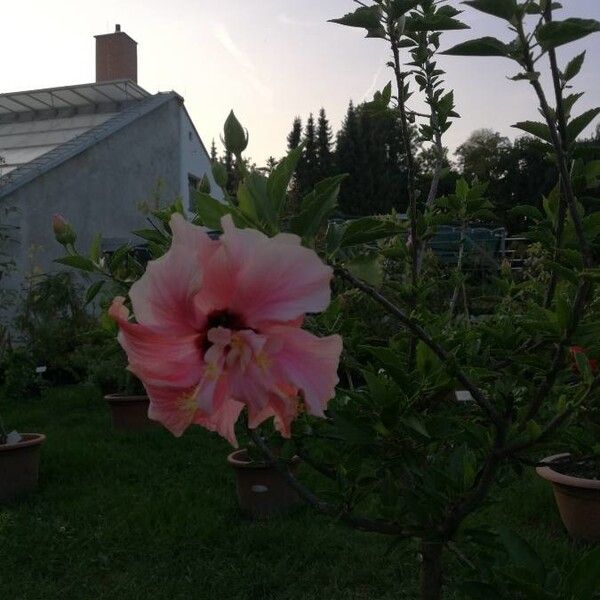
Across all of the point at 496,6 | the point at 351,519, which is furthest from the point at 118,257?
the point at 496,6

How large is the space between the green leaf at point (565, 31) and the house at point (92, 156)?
30.5 feet

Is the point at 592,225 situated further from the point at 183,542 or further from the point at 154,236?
the point at 183,542

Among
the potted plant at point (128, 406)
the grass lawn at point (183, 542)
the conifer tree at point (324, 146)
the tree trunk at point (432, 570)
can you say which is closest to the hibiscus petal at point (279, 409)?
the tree trunk at point (432, 570)

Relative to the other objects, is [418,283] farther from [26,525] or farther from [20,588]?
[26,525]

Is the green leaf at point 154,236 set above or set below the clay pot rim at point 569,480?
above

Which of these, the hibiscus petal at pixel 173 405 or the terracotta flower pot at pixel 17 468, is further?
the terracotta flower pot at pixel 17 468

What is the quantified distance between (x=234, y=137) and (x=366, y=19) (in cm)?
27

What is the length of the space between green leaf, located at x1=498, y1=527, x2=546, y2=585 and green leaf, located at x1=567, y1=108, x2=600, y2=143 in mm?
523

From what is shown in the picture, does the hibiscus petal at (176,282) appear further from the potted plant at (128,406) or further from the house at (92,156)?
the house at (92,156)

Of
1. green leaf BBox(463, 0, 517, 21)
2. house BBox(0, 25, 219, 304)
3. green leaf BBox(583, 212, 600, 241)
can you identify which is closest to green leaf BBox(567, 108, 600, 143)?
green leaf BBox(583, 212, 600, 241)

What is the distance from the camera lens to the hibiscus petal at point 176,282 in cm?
55

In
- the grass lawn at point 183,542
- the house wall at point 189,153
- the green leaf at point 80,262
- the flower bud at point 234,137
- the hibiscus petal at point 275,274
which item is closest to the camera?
the hibiscus petal at point 275,274

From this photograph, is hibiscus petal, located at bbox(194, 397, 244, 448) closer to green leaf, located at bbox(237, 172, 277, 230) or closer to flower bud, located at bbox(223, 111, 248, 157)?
green leaf, located at bbox(237, 172, 277, 230)

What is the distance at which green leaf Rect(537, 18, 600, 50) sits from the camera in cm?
69
